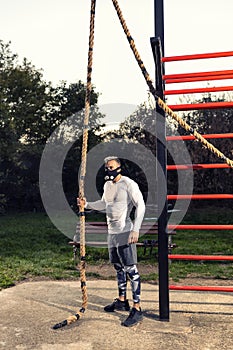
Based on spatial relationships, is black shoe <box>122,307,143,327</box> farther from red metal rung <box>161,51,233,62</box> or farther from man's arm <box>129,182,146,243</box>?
red metal rung <box>161,51,233,62</box>

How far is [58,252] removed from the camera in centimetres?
878

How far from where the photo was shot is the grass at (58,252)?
660 centimetres

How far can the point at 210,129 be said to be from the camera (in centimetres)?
1691

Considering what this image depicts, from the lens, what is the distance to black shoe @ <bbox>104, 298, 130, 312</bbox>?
4.63 m

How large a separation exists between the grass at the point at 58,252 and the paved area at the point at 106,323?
3.14ft

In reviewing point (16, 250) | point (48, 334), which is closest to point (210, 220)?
point (16, 250)

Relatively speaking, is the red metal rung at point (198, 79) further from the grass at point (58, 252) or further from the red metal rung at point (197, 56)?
the grass at point (58, 252)

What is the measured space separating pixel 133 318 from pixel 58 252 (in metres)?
4.70

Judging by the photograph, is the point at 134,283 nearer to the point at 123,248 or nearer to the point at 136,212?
the point at 123,248

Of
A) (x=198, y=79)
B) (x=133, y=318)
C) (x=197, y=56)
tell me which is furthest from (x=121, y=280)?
(x=197, y=56)

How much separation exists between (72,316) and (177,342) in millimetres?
1053

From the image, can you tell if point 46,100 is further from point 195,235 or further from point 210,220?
point 195,235

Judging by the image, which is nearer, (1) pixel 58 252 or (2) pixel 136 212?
(2) pixel 136 212

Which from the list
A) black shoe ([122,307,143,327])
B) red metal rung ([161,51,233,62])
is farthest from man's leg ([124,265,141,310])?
red metal rung ([161,51,233,62])
